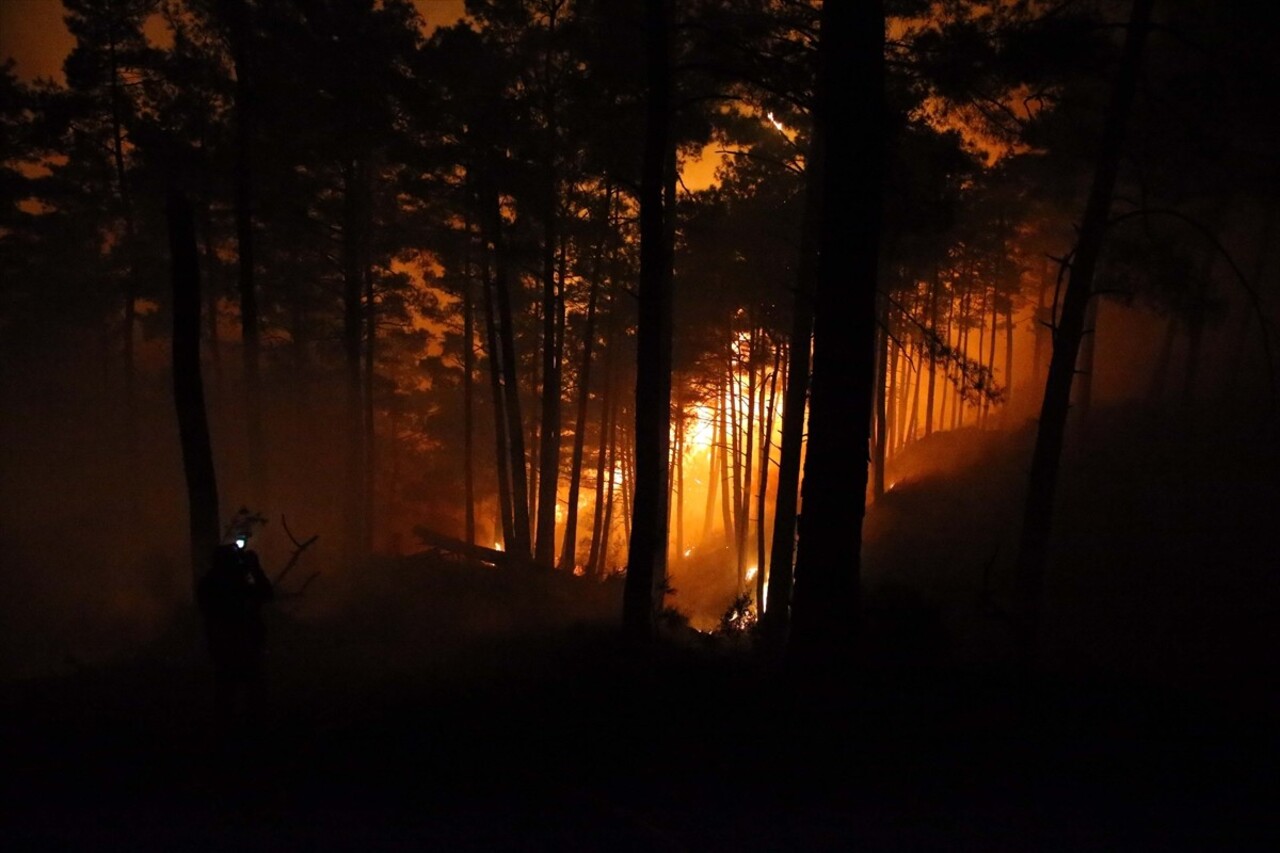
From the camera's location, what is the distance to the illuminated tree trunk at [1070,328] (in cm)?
932

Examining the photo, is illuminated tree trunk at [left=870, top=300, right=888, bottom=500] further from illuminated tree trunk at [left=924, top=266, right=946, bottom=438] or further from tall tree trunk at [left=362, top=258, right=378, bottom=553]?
tall tree trunk at [left=362, top=258, right=378, bottom=553]

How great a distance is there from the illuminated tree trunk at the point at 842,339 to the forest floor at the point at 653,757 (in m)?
0.64

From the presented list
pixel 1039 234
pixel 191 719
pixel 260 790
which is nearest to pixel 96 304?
pixel 191 719

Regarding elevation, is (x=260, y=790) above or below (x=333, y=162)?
below

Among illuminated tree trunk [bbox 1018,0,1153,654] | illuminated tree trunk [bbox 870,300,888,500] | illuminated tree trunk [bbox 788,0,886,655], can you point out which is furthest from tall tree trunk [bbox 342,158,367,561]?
illuminated tree trunk [bbox 870,300,888,500]

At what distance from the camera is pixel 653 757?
527 centimetres

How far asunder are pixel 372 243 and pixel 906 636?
16.6m

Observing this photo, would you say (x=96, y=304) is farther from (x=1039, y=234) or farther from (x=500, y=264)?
(x=1039, y=234)

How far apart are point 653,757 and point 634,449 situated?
43.4ft

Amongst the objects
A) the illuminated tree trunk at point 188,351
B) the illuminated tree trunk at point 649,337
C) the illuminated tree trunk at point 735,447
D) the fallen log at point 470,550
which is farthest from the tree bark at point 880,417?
the illuminated tree trunk at point 188,351

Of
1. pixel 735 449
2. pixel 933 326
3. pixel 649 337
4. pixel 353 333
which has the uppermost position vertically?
pixel 933 326

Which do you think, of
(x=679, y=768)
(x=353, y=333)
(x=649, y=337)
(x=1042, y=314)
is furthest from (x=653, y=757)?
(x=1042, y=314)

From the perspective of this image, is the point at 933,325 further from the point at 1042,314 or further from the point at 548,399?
the point at 1042,314

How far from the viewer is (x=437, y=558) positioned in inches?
709
